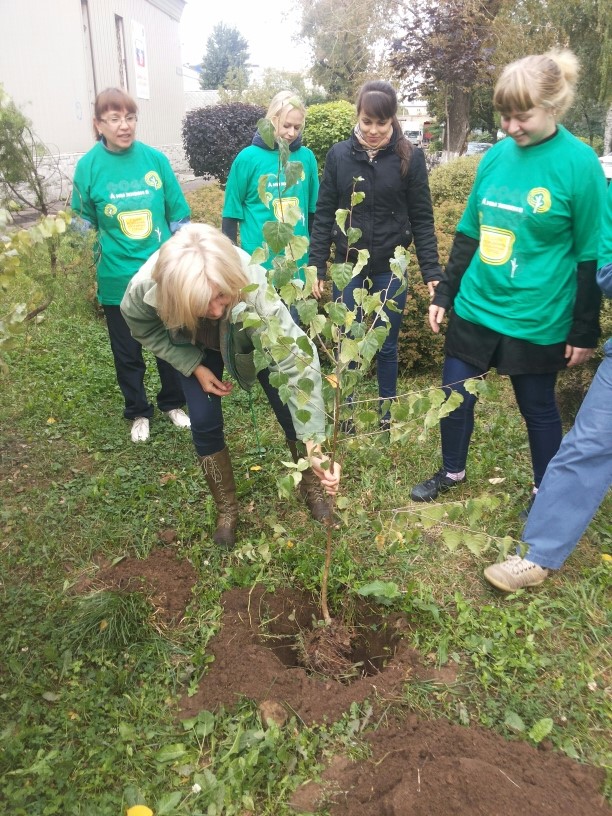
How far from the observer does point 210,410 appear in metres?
2.71

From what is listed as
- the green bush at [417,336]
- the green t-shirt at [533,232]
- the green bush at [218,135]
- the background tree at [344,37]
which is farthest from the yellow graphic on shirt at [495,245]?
the background tree at [344,37]

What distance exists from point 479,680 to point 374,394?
2.20 m

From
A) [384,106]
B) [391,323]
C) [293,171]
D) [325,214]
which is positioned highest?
[384,106]

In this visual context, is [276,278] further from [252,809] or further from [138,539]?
[138,539]

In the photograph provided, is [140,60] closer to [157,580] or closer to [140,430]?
[140,430]

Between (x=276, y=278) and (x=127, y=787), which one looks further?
(x=127, y=787)

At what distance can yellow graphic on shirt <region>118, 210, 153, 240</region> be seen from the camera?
345cm

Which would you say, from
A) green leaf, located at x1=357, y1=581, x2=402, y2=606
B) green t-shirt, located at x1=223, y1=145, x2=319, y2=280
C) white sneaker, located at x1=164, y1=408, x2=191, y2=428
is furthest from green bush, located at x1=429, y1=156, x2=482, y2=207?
green leaf, located at x1=357, y1=581, x2=402, y2=606

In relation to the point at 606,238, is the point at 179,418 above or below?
below

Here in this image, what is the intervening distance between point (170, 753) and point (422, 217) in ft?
8.72

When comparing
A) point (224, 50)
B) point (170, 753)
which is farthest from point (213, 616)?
point (224, 50)

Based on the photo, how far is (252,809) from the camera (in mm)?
1830

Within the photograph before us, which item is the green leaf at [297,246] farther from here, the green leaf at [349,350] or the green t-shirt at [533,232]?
the green t-shirt at [533,232]

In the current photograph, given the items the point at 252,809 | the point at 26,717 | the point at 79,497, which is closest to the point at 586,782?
the point at 252,809
